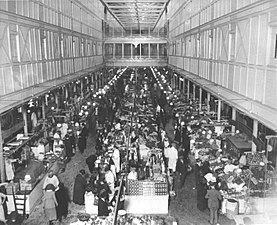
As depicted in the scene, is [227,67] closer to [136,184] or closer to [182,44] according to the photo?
[136,184]

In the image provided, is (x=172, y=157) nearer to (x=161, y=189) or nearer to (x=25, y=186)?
(x=161, y=189)

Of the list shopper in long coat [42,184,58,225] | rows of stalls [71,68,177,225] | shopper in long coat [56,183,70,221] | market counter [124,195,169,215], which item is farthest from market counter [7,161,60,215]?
market counter [124,195,169,215]

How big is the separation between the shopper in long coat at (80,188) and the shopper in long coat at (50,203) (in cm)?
124

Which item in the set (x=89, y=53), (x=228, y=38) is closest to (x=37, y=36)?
(x=228, y=38)

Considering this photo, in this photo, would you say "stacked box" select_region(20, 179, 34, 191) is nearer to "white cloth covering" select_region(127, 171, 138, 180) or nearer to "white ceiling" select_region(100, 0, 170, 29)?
"white cloth covering" select_region(127, 171, 138, 180)

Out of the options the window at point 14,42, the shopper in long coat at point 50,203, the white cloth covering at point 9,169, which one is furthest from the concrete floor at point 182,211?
the window at point 14,42

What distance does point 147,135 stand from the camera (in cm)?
1656

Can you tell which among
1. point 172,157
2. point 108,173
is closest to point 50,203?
point 108,173

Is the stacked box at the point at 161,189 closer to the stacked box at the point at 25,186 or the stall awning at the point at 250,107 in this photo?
the stall awning at the point at 250,107

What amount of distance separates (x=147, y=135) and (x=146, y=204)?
5.75 m

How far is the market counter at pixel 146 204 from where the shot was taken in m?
11.0

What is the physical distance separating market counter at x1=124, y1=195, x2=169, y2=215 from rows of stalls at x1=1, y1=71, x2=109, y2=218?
301cm

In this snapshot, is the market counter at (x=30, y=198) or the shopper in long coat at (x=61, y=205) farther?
the market counter at (x=30, y=198)

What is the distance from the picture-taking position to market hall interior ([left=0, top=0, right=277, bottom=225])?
1048 cm
